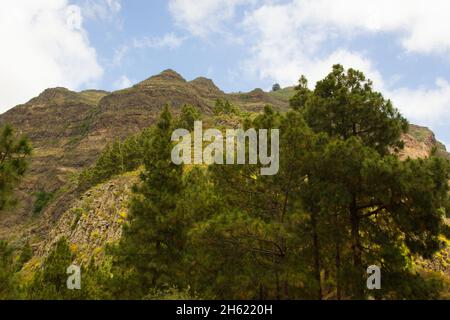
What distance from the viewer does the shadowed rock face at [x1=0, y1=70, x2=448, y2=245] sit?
126 m

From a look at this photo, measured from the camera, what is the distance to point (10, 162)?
1427 centimetres

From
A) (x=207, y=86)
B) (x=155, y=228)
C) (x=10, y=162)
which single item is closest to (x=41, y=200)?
(x=207, y=86)

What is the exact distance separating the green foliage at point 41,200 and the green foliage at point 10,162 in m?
101

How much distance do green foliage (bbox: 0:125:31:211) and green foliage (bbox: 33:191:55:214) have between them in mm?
101378

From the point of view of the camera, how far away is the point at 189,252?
53.8 feet

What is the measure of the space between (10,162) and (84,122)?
519ft

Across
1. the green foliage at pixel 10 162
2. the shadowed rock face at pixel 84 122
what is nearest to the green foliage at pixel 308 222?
the green foliage at pixel 10 162

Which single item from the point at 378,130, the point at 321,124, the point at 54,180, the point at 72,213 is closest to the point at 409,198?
the point at 378,130

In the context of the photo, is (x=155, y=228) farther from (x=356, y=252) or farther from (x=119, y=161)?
(x=119, y=161)

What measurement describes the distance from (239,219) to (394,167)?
5145 mm

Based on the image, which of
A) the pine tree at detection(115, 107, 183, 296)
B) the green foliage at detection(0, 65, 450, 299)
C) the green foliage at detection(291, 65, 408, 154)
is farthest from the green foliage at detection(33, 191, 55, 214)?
the green foliage at detection(291, 65, 408, 154)

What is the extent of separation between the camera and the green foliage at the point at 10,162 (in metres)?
14.0
